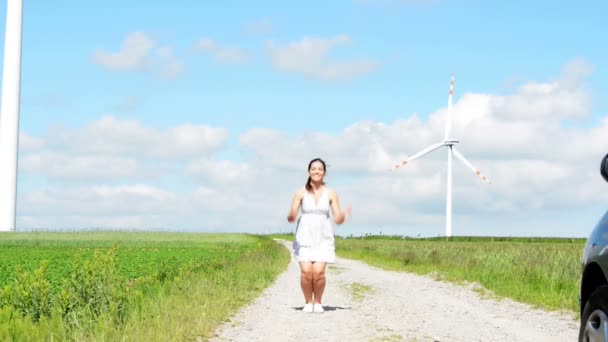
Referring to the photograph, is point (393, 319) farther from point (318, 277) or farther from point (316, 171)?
point (316, 171)

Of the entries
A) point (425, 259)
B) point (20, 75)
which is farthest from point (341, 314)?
point (20, 75)

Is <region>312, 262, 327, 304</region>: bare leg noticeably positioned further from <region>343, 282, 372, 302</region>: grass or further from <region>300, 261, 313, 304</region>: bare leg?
<region>343, 282, 372, 302</region>: grass

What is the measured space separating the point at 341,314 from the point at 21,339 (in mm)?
5391

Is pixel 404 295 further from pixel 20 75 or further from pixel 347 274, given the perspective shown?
pixel 20 75

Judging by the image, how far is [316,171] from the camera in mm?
12188

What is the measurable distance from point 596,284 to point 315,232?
702 centimetres

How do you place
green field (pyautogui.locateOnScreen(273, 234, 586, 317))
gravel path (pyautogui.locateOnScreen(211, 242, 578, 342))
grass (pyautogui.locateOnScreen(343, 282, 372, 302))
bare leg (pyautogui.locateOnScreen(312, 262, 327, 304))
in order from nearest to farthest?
gravel path (pyautogui.locateOnScreen(211, 242, 578, 342))
bare leg (pyautogui.locateOnScreen(312, 262, 327, 304))
green field (pyautogui.locateOnScreen(273, 234, 586, 317))
grass (pyautogui.locateOnScreen(343, 282, 372, 302))

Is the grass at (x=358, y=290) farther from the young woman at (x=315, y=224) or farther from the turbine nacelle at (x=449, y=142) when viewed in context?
the turbine nacelle at (x=449, y=142)

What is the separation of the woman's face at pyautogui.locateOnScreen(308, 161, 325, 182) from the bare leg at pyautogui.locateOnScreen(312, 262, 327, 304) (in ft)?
4.22

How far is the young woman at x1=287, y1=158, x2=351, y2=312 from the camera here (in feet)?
40.3

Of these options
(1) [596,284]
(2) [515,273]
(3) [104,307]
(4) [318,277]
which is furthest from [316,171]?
(2) [515,273]

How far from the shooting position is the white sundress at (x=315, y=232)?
1230cm

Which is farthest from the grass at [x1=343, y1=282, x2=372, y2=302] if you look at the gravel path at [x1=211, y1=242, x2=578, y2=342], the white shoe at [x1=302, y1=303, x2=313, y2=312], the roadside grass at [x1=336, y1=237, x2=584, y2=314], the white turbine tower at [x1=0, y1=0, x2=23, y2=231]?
the white turbine tower at [x1=0, y1=0, x2=23, y2=231]

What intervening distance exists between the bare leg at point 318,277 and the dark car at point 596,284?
6.88 metres
